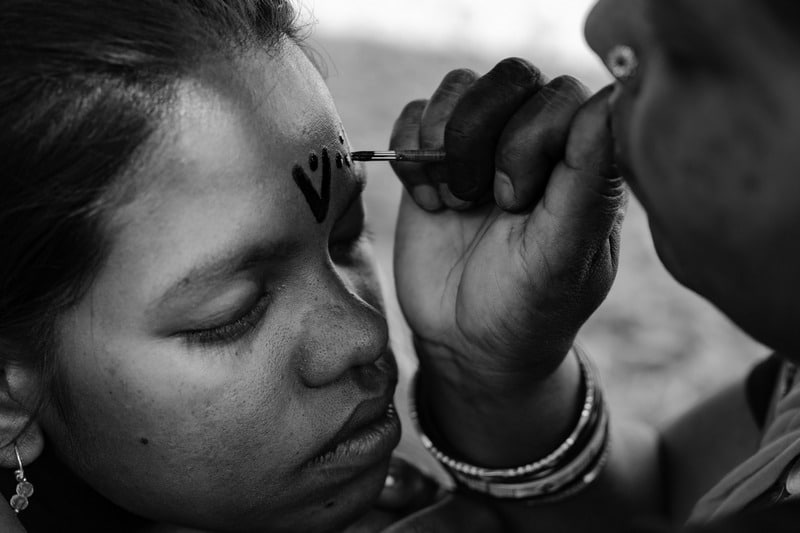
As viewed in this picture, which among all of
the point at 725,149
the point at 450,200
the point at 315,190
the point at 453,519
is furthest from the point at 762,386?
the point at 725,149

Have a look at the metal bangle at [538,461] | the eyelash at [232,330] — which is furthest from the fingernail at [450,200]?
the metal bangle at [538,461]

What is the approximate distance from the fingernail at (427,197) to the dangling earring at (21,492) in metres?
0.75

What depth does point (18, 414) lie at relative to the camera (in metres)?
1.41

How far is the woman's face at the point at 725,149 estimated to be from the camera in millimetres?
821

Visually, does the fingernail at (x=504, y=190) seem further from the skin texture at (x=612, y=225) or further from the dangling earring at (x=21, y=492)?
the dangling earring at (x=21, y=492)

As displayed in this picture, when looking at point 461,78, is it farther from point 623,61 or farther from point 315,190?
point 623,61

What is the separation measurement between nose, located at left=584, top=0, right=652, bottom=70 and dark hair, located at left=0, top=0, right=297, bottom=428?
55cm

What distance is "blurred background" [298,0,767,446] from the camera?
3.20m

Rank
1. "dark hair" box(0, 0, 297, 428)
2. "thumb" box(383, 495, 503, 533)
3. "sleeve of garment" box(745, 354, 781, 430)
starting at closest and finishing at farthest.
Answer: "dark hair" box(0, 0, 297, 428)
"thumb" box(383, 495, 503, 533)
"sleeve of garment" box(745, 354, 781, 430)

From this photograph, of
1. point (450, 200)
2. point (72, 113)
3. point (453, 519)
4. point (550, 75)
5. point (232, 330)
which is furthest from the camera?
point (550, 75)

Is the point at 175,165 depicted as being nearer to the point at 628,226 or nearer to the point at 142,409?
the point at 142,409

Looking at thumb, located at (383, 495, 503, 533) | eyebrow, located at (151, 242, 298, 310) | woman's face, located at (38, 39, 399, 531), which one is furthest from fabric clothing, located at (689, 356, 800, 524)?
eyebrow, located at (151, 242, 298, 310)

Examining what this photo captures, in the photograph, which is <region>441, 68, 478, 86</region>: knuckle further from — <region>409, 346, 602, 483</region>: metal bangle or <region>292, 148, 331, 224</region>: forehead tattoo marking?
<region>409, 346, 602, 483</region>: metal bangle

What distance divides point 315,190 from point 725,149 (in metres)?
0.66
